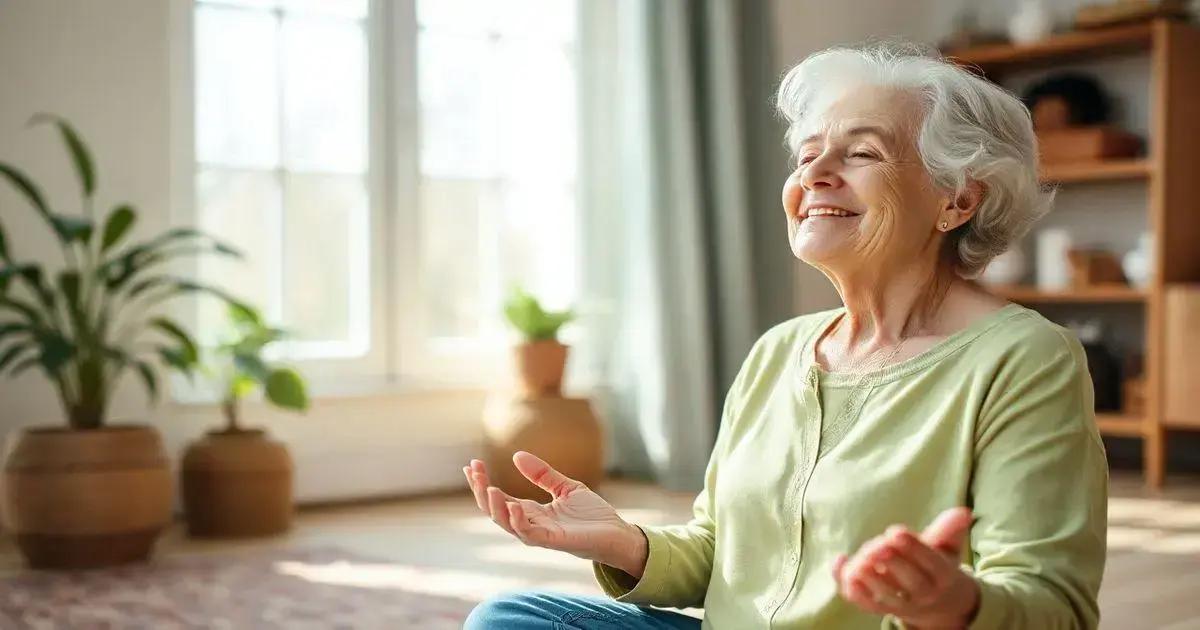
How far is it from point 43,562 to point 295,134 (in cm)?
167

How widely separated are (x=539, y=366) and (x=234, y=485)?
112 centimetres

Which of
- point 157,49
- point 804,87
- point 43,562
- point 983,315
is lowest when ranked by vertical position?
point 43,562

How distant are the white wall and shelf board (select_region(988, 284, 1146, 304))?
104 inches

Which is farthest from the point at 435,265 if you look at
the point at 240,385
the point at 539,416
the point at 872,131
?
the point at 872,131

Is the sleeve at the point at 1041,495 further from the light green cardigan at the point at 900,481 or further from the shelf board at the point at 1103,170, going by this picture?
the shelf board at the point at 1103,170

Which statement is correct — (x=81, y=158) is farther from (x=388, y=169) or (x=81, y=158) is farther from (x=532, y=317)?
(x=532, y=317)

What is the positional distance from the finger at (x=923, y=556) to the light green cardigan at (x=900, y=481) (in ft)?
0.29

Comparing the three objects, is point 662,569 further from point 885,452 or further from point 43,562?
point 43,562

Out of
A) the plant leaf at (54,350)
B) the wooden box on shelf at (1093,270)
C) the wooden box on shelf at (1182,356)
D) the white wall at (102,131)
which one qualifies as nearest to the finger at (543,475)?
the plant leaf at (54,350)

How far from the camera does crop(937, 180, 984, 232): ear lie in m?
1.48

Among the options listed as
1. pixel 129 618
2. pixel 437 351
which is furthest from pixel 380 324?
pixel 129 618

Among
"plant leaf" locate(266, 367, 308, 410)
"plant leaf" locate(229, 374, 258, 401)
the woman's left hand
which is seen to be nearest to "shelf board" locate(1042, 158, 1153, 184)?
"plant leaf" locate(266, 367, 308, 410)

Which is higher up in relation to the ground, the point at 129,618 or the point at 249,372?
the point at 249,372

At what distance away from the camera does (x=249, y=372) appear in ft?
12.1
